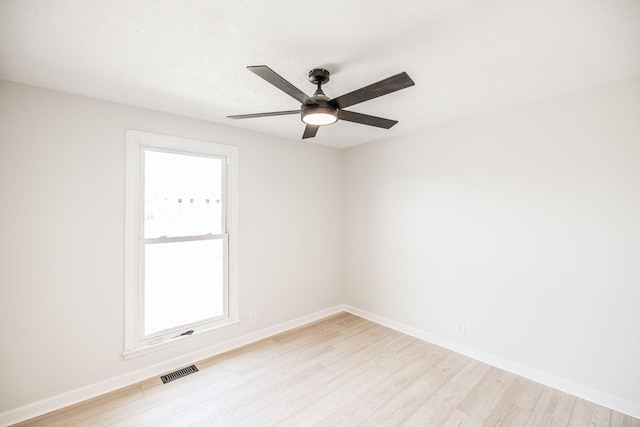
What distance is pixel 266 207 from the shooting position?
3467mm

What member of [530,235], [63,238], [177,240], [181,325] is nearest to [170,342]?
[181,325]

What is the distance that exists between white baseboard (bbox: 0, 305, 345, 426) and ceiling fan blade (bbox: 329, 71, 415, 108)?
9.18ft

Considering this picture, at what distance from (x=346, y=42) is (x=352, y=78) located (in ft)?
1.37

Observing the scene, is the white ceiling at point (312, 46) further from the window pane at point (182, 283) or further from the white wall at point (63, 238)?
the window pane at point (182, 283)

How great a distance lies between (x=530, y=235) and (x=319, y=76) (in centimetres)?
238

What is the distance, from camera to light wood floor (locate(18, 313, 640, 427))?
205 centimetres

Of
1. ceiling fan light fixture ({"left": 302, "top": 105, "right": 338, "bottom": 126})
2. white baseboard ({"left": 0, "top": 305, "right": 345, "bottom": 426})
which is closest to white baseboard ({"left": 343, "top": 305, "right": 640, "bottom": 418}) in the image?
white baseboard ({"left": 0, "top": 305, "right": 345, "bottom": 426})

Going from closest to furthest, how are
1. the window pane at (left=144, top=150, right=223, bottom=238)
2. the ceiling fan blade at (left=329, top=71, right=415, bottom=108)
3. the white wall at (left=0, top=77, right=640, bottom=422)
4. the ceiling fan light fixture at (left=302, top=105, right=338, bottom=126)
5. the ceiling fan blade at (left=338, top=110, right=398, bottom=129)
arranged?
the ceiling fan blade at (left=329, top=71, right=415, bottom=108), the ceiling fan light fixture at (left=302, top=105, right=338, bottom=126), the ceiling fan blade at (left=338, top=110, right=398, bottom=129), the white wall at (left=0, top=77, right=640, bottom=422), the window pane at (left=144, top=150, right=223, bottom=238)

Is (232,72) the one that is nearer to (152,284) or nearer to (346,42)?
(346,42)

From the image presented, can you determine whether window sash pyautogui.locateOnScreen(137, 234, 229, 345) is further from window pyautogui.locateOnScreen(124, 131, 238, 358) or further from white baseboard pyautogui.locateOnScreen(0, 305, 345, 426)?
white baseboard pyautogui.locateOnScreen(0, 305, 345, 426)

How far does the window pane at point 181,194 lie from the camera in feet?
8.79

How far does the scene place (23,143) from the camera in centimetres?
207

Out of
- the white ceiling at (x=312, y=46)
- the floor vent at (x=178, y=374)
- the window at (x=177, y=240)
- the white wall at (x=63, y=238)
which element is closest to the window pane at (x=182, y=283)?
the window at (x=177, y=240)

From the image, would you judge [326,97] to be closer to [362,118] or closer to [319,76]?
[319,76]
